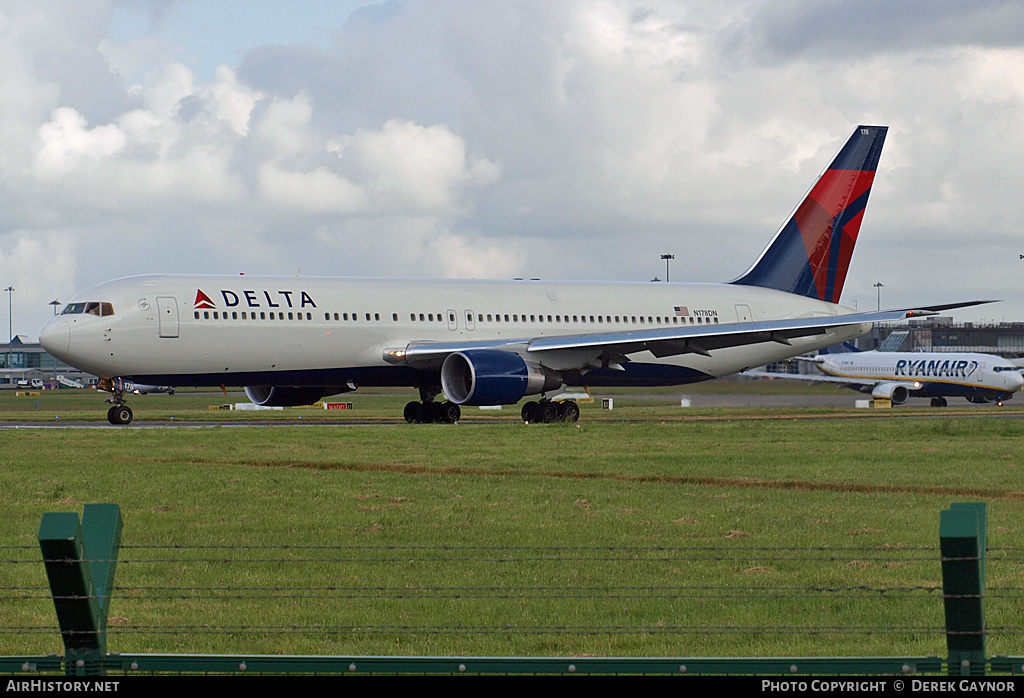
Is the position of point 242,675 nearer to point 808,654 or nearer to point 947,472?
point 808,654

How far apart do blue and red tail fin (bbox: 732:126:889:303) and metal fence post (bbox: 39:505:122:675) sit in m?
39.8

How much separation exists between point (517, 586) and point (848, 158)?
118ft

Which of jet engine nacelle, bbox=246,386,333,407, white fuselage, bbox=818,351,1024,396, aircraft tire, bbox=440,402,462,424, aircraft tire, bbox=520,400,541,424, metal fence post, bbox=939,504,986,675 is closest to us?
metal fence post, bbox=939,504,986,675

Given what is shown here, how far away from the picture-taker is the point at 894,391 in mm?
67125

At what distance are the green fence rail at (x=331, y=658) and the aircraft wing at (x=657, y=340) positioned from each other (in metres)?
28.6

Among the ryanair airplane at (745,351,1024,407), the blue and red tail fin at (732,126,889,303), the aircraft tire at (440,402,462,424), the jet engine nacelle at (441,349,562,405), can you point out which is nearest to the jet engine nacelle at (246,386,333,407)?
the aircraft tire at (440,402,462,424)

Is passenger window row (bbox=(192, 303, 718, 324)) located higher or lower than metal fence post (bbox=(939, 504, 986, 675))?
higher

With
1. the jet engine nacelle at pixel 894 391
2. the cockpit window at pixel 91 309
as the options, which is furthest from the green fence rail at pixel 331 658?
the jet engine nacelle at pixel 894 391

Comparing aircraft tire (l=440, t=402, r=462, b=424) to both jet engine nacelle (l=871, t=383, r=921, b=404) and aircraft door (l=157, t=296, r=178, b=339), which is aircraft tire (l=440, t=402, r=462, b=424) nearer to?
aircraft door (l=157, t=296, r=178, b=339)

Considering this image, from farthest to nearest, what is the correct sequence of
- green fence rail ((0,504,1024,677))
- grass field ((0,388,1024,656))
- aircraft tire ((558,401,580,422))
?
aircraft tire ((558,401,580,422)) → grass field ((0,388,1024,656)) → green fence rail ((0,504,1024,677))

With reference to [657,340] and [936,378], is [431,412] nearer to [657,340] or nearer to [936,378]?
[657,340]

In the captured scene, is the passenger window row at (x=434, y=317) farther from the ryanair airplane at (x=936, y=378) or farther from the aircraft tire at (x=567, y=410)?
the ryanair airplane at (x=936, y=378)

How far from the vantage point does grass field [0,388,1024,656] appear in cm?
961

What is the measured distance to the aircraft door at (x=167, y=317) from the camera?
33.3 meters
